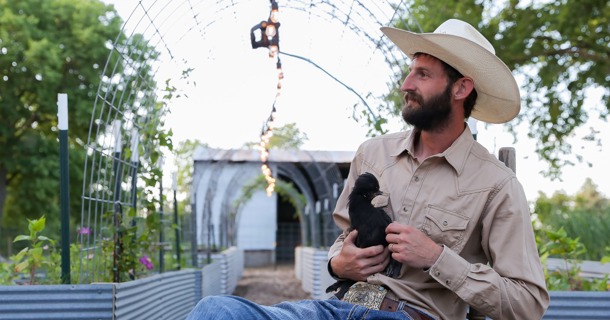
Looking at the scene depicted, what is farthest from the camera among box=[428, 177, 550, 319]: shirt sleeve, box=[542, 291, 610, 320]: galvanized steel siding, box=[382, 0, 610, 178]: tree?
box=[382, 0, 610, 178]: tree

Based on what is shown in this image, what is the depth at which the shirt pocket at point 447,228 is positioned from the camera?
119 inches

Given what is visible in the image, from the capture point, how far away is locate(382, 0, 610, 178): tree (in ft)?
42.7

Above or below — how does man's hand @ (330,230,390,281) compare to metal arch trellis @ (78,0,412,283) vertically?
below

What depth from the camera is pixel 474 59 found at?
3.16m

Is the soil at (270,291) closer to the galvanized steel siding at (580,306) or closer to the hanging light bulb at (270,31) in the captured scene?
the hanging light bulb at (270,31)

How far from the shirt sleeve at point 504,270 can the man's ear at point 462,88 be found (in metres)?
0.41

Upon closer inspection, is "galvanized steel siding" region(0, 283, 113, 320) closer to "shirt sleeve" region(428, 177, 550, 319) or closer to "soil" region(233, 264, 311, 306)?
"shirt sleeve" region(428, 177, 550, 319)

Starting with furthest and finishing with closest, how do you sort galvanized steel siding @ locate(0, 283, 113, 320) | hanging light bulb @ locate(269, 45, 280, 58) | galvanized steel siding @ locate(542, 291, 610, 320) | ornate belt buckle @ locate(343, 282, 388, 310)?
1. hanging light bulb @ locate(269, 45, 280, 58)
2. galvanized steel siding @ locate(542, 291, 610, 320)
3. galvanized steel siding @ locate(0, 283, 113, 320)
4. ornate belt buckle @ locate(343, 282, 388, 310)

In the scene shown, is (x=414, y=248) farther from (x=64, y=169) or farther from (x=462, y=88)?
(x=64, y=169)

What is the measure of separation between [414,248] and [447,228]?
0.22m

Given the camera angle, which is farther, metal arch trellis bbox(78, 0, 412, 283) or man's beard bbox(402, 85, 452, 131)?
metal arch trellis bbox(78, 0, 412, 283)

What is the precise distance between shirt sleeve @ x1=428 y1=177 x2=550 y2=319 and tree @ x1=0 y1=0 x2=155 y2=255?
2270 centimetres

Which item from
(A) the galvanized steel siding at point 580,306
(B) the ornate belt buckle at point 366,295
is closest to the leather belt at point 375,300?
(B) the ornate belt buckle at point 366,295

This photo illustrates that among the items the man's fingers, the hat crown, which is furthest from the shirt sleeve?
the hat crown
